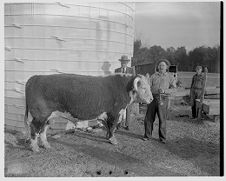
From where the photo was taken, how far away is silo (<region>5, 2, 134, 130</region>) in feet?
11.6

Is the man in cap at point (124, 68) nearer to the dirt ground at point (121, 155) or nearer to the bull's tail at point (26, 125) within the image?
the dirt ground at point (121, 155)

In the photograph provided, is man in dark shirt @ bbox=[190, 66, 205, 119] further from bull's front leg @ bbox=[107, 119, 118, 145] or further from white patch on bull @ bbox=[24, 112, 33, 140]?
white patch on bull @ bbox=[24, 112, 33, 140]

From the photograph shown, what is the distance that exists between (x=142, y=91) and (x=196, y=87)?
0.96m

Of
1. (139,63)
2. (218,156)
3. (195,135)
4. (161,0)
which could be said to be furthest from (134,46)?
(218,156)

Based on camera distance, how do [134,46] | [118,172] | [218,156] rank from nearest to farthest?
[118,172]
[218,156]
[134,46]

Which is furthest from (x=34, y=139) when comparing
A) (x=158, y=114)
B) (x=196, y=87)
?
(x=196, y=87)

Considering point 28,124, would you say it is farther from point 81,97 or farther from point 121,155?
point 121,155

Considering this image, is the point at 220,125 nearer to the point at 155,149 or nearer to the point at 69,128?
the point at 155,149

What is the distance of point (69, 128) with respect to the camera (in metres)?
3.87

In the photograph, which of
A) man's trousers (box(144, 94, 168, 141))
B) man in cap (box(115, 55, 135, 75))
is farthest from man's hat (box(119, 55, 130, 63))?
man's trousers (box(144, 94, 168, 141))

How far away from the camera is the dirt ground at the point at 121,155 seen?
3293 millimetres

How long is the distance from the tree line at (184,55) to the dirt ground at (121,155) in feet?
2.85

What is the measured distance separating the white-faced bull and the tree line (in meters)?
0.35

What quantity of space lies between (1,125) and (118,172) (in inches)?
62.7
